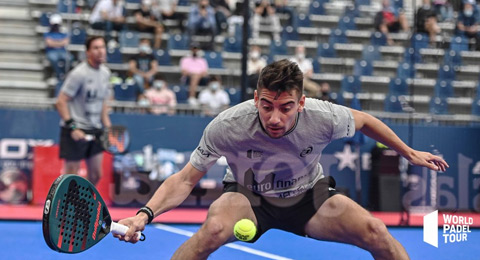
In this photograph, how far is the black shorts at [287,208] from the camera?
15.7ft

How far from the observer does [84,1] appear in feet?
42.8

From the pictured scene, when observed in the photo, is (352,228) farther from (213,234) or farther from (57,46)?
(57,46)

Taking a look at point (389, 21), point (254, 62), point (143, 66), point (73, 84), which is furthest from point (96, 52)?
point (389, 21)

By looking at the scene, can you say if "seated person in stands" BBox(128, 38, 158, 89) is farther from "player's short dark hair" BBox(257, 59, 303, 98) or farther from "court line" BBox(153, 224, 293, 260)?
"player's short dark hair" BBox(257, 59, 303, 98)

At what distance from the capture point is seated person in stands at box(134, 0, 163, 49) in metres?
13.1

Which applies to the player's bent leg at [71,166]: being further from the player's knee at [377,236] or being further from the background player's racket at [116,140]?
the player's knee at [377,236]

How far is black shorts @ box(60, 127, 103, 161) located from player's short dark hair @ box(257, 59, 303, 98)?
4.73 m

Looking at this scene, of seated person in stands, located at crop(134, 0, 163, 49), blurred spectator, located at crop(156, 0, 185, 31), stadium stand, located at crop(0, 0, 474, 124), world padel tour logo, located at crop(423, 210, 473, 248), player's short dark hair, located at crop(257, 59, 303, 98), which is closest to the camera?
player's short dark hair, located at crop(257, 59, 303, 98)

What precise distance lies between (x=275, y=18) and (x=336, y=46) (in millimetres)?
1345

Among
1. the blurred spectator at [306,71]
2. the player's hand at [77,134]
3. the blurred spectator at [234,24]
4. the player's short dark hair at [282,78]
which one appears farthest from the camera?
the blurred spectator at [234,24]

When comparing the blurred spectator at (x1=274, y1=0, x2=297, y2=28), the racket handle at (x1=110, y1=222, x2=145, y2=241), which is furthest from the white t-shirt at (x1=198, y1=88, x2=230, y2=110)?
the racket handle at (x1=110, y1=222, x2=145, y2=241)

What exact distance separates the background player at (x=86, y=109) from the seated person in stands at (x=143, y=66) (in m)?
2.81

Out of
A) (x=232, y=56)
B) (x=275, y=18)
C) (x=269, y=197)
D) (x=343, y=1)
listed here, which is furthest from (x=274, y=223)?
(x=343, y=1)

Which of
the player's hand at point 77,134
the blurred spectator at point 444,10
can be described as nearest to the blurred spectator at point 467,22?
the blurred spectator at point 444,10
